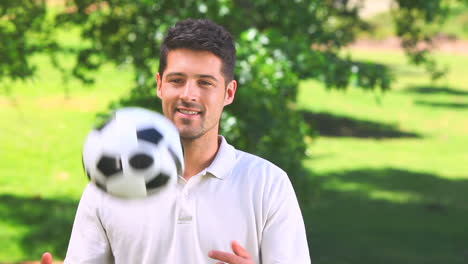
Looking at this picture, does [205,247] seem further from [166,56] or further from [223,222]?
[166,56]

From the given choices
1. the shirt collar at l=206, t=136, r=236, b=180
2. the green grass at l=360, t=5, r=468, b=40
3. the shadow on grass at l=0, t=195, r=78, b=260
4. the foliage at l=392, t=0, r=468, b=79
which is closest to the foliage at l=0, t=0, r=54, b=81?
the shadow on grass at l=0, t=195, r=78, b=260

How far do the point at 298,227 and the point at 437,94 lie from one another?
25.6 metres

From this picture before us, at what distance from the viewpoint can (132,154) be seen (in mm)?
2252

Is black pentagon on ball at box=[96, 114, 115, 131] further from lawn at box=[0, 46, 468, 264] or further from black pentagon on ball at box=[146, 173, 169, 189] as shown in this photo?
lawn at box=[0, 46, 468, 264]

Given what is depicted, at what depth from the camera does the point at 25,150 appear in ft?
44.5

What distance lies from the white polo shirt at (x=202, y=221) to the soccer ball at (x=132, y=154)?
0.11m

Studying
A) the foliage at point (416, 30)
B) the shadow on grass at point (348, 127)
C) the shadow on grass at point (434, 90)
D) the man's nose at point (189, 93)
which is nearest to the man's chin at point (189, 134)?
the man's nose at point (189, 93)

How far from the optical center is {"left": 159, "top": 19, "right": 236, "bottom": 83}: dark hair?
2.49 m

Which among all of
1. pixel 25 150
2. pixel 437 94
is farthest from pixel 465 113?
pixel 25 150

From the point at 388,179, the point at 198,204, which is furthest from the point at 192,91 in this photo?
the point at 388,179

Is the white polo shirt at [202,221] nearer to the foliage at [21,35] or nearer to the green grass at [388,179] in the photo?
the foliage at [21,35]

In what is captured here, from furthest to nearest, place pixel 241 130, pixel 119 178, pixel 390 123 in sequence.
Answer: pixel 390 123, pixel 241 130, pixel 119 178

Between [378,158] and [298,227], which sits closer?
[298,227]

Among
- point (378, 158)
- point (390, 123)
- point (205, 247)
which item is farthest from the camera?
point (390, 123)
